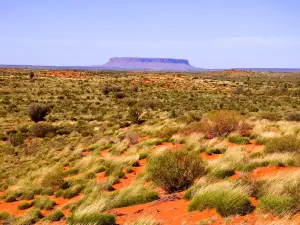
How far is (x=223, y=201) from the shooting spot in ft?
21.6

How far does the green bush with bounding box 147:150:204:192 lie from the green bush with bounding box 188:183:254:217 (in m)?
1.84

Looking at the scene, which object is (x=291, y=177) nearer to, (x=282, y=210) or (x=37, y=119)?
(x=282, y=210)

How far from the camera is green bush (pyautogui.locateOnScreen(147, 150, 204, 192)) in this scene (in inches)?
367

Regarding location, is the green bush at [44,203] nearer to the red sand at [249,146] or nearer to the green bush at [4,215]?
the green bush at [4,215]

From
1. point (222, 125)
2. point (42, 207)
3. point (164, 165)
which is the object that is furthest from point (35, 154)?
point (164, 165)

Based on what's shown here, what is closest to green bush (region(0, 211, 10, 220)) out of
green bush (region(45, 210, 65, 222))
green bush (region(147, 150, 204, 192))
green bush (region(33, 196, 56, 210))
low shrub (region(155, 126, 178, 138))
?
green bush (region(33, 196, 56, 210))

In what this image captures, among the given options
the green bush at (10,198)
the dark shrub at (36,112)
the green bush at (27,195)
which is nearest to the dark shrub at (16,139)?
the dark shrub at (36,112)

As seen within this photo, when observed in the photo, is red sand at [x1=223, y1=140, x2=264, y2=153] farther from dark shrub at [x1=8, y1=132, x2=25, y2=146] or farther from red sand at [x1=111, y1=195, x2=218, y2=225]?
dark shrub at [x1=8, y1=132, x2=25, y2=146]

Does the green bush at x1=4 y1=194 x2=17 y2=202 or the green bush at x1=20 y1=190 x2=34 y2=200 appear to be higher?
the green bush at x1=20 y1=190 x2=34 y2=200

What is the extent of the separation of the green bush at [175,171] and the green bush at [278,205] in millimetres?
3198

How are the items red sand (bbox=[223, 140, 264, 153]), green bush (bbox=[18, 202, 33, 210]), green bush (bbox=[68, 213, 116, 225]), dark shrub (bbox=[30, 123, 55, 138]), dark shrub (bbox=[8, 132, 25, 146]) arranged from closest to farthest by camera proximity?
green bush (bbox=[68, 213, 116, 225])
green bush (bbox=[18, 202, 33, 210])
red sand (bbox=[223, 140, 264, 153])
dark shrub (bbox=[8, 132, 25, 146])
dark shrub (bbox=[30, 123, 55, 138])

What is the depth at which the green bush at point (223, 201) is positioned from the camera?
6363mm

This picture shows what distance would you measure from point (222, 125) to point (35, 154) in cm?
1126

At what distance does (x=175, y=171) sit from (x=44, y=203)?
4.73 metres
